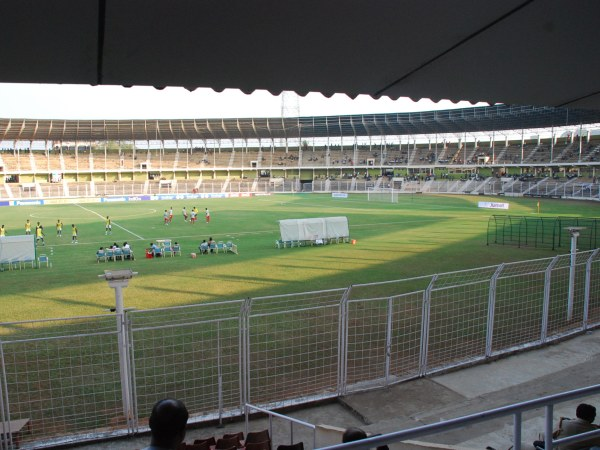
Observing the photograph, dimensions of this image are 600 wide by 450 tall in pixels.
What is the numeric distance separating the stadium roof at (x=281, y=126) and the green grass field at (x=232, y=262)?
149 ft

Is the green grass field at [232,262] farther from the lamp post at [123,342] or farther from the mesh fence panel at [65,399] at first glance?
the lamp post at [123,342]

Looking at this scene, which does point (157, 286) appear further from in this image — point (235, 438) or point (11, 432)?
point (235, 438)

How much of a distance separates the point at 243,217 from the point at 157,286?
27159 mm

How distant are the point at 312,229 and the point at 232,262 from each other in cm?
659

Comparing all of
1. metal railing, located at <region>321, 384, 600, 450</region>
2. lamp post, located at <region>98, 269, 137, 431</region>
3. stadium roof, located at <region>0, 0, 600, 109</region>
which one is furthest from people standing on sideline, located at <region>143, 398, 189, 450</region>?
lamp post, located at <region>98, 269, 137, 431</region>

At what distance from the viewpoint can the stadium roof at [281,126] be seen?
81.6 meters

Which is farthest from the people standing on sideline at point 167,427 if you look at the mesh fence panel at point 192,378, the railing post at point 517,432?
the mesh fence panel at point 192,378

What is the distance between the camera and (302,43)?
4.16 meters

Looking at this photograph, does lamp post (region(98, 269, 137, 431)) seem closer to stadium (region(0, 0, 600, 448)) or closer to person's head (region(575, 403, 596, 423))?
stadium (region(0, 0, 600, 448))

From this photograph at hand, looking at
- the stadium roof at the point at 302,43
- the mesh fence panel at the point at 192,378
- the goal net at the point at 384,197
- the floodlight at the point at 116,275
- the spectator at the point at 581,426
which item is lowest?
the mesh fence panel at the point at 192,378

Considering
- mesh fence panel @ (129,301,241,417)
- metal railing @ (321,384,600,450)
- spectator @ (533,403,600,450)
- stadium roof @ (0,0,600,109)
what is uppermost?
stadium roof @ (0,0,600,109)

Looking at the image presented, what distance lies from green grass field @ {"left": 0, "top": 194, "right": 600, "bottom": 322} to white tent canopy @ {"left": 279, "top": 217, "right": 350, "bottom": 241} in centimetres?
92

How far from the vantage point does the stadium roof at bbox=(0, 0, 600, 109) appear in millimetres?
3418

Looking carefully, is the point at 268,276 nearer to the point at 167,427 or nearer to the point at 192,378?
the point at 192,378
